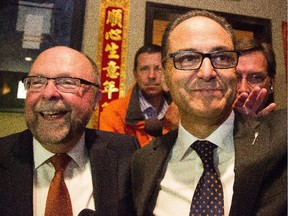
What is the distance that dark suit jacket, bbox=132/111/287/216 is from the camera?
0.87 meters

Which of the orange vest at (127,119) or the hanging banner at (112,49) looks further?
the hanging banner at (112,49)

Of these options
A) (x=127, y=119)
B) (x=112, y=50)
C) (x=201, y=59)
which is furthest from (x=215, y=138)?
(x=112, y=50)

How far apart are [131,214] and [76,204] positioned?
19 centimetres

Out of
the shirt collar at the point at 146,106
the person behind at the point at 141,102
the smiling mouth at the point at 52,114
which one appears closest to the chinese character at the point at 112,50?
the person behind at the point at 141,102

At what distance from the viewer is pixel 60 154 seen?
125 cm

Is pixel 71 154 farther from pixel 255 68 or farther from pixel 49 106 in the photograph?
pixel 255 68

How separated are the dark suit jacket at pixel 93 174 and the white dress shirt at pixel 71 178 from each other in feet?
0.10

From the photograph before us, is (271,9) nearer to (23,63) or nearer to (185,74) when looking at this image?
(23,63)

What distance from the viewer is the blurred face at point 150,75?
82.6 inches

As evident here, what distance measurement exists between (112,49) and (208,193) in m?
1.88

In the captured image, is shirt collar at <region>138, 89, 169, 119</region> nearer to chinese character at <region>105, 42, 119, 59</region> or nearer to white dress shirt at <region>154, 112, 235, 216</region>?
chinese character at <region>105, 42, 119, 59</region>


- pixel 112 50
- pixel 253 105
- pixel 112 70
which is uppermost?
pixel 112 50

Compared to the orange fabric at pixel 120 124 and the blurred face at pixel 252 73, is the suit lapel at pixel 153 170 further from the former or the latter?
the orange fabric at pixel 120 124

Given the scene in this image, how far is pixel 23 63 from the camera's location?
2.65 meters
